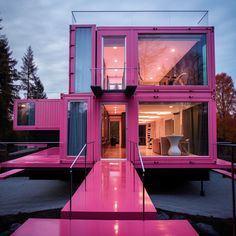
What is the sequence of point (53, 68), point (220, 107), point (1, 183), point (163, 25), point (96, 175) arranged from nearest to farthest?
Result: point (96, 175) < point (163, 25) < point (1, 183) < point (220, 107) < point (53, 68)

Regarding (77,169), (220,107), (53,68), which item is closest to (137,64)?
(77,169)

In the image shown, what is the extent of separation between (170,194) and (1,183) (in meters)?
7.94

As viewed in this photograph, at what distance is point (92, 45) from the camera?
9.32 metres

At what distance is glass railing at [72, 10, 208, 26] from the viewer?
953 centimetres

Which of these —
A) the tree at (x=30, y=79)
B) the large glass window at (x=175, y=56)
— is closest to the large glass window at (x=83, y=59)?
the large glass window at (x=175, y=56)

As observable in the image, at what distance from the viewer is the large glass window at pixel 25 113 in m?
11.7

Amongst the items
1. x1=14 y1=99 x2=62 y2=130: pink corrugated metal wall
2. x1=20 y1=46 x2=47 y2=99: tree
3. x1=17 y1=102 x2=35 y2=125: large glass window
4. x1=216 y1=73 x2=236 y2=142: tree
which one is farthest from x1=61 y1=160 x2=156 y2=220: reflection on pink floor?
x1=20 y1=46 x2=47 y2=99: tree

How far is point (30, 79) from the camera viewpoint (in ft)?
138

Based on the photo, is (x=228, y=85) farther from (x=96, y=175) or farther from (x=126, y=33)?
(x=96, y=175)

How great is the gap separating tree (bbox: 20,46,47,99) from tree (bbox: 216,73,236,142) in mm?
27728

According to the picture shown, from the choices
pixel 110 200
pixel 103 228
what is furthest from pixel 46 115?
pixel 103 228

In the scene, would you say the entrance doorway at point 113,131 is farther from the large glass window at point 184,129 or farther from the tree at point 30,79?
the tree at point 30,79

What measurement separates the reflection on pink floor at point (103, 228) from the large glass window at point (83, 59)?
643 cm

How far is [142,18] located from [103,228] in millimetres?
8358
